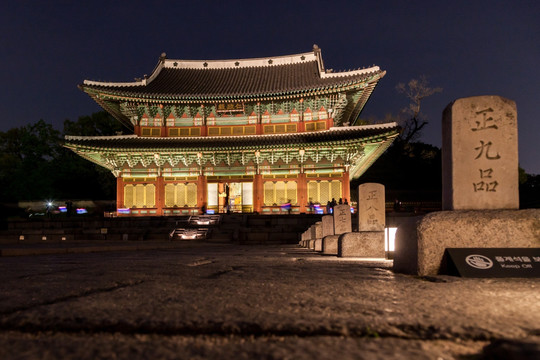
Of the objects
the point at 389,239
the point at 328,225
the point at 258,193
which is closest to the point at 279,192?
the point at 258,193

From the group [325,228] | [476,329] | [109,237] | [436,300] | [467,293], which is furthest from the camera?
[109,237]

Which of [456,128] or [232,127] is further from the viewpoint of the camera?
→ [232,127]

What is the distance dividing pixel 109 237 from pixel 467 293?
1814 cm

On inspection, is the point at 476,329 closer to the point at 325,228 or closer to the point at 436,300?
the point at 436,300

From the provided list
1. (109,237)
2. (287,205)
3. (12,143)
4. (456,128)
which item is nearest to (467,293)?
(456,128)

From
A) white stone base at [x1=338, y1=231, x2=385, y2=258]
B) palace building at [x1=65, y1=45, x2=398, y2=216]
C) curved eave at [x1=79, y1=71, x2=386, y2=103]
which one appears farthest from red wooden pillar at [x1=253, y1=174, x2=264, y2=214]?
white stone base at [x1=338, y1=231, x2=385, y2=258]

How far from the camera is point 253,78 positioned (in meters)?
26.4

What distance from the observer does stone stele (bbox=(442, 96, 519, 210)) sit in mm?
3693

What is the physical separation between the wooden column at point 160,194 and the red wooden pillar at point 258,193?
5.72m

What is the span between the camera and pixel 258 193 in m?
22.6

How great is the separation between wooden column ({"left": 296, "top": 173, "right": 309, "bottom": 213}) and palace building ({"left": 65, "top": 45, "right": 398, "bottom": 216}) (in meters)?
0.06

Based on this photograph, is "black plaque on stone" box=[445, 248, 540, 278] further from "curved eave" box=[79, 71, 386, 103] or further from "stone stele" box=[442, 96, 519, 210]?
"curved eave" box=[79, 71, 386, 103]

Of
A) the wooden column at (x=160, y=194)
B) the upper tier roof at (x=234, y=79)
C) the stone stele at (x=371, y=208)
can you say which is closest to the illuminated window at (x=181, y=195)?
the wooden column at (x=160, y=194)

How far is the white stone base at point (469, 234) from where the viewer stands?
3.34m
